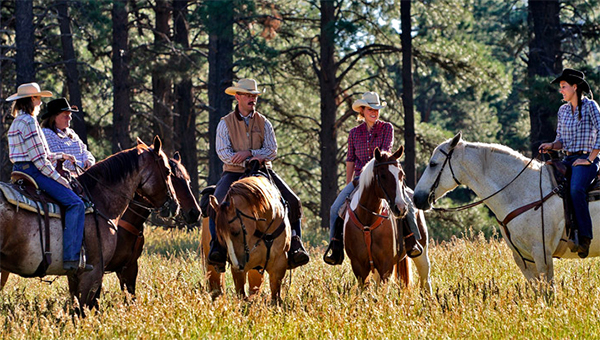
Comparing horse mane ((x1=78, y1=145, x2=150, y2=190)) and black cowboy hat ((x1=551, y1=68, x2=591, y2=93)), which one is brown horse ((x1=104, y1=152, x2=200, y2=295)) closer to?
horse mane ((x1=78, y1=145, x2=150, y2=190))

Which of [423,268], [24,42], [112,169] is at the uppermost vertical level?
[24,42]

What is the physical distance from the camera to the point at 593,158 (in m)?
8.83

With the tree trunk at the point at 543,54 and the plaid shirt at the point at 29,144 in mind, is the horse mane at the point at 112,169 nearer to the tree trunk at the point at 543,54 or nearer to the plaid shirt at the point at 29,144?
the plaid shirt at the point at 29,144

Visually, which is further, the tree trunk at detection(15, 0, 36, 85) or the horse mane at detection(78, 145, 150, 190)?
the tree trunk at detection(15, 0, 36, 85)

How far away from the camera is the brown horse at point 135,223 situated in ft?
30.9

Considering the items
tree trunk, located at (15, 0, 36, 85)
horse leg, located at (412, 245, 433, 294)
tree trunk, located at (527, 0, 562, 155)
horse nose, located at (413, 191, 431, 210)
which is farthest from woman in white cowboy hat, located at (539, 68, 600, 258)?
tree trunk, located at (15, 0, 36, 85)

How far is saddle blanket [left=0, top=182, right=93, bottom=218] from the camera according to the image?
25.8 feet

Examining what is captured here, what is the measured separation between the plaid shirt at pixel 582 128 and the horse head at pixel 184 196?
4484 mm

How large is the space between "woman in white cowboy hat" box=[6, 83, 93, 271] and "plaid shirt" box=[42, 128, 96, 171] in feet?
3.47

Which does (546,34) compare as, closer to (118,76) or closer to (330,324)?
(118,76)

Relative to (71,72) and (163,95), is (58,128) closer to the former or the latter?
(71,72)

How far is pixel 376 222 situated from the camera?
924 cm

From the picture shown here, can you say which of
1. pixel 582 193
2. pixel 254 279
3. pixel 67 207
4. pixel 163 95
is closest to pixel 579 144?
pixel 582 193

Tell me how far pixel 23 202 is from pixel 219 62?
1378 centimetres
